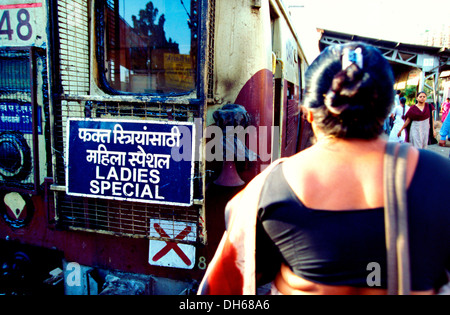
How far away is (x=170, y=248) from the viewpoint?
2078 mm

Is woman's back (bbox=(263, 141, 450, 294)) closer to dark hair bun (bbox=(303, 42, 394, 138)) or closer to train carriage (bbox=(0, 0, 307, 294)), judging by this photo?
dark hair bun (bbox=(303, 42, 394, 138))

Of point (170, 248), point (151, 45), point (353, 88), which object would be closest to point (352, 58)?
point (353, 88)

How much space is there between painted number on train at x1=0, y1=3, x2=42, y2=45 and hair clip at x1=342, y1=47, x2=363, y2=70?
2153 mm

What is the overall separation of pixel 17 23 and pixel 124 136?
1.26 m

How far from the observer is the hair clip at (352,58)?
0.95 metres

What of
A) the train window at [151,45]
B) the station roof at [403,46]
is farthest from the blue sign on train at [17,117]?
the station roof at [403,46]

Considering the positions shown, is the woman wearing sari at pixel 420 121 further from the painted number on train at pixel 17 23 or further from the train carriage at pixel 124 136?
the painted number on train at pixel 17 23

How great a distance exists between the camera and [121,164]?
1.88 meters

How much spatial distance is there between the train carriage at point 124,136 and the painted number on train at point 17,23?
0.01 m
